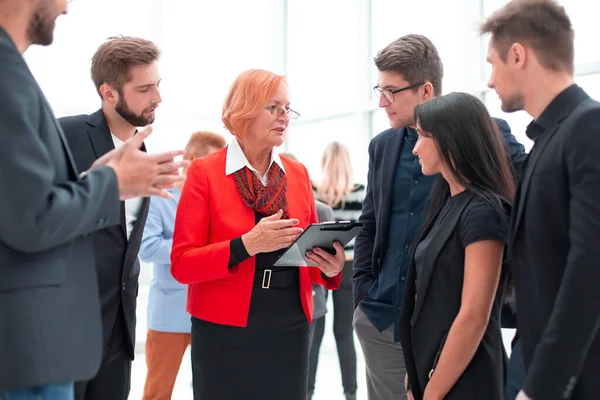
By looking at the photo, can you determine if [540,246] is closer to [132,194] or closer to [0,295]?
[132,194]

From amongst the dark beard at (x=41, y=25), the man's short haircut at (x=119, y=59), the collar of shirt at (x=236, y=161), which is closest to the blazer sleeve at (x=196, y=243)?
the collar of shirt at (x=236, y=161)

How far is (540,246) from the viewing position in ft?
4.98

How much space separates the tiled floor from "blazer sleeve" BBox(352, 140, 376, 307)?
2210mm

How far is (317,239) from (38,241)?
1161 mm

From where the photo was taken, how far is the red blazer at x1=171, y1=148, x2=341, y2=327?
7.88 feet

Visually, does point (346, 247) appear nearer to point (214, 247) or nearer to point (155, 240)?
point (155, 240)

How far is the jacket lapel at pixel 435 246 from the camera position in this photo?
1940 mm

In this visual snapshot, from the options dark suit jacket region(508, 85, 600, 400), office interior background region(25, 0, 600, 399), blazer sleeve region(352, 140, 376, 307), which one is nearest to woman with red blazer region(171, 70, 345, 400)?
blazer sleeve region(352, 140, 376, 307)

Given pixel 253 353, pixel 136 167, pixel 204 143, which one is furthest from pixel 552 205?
pixel 204 143

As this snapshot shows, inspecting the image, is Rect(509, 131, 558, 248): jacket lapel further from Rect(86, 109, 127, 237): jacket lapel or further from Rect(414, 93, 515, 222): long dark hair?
Rect(86, 109, 127, 237): jacket lapel

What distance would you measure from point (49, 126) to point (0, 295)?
15.7 inches

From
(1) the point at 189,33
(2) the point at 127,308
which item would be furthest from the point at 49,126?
(1) the point at 189,33

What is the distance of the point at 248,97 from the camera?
101 inches

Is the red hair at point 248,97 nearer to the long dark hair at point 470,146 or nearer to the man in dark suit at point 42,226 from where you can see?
the long dark hair at point 470,146
